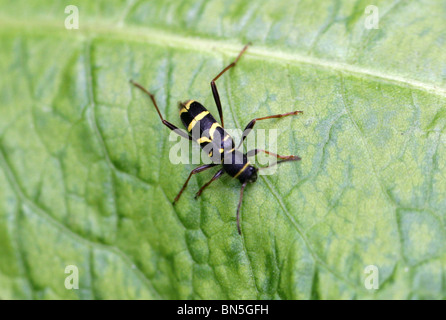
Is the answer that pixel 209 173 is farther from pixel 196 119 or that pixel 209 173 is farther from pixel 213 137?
pixel 196 119

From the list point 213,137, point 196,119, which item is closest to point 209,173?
point 213,137

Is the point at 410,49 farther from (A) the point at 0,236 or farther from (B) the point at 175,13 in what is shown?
(A) the point at 0,236

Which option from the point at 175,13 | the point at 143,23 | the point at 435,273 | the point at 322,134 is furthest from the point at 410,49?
the point at 143,23

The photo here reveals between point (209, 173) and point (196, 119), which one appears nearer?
point (196, 119)

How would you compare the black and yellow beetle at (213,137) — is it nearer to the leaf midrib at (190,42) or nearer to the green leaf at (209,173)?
the green leaf at (209,173)

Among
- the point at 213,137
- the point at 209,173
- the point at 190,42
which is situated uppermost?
the point at 190,42

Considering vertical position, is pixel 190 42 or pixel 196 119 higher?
pixel 190 42
